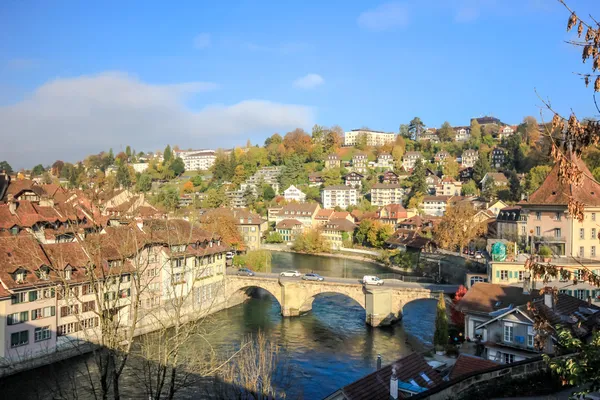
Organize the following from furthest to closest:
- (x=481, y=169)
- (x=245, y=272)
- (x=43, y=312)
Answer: (x=481, y=169) → (x=245, y=272) → (x=43, y=312)

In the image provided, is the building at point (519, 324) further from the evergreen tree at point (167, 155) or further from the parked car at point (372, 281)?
the evergreen tree at point (167, 155)

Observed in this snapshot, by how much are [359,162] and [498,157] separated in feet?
97.4

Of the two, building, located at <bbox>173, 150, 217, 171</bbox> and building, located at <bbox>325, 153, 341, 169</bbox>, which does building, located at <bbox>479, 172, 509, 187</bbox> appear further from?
building, located at <bbox>173, 150, 217, 171</bbox>

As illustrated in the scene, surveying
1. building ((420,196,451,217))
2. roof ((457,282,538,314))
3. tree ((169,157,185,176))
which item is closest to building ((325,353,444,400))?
roof ((457,282,538,314))

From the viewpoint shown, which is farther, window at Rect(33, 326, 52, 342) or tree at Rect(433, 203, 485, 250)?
tree at Rect(433, 203, 485, 250)

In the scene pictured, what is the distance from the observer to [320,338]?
31500mm

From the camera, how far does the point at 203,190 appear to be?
11000 cm

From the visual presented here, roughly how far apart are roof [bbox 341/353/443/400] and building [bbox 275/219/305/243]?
202 feet

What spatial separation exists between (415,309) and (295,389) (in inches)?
681

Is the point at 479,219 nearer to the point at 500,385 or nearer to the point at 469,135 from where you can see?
the point at 500,385

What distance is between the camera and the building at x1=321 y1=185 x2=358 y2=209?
314 ft

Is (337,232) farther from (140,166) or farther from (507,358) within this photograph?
(140,166)

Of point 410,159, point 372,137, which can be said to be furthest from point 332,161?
point 372,137

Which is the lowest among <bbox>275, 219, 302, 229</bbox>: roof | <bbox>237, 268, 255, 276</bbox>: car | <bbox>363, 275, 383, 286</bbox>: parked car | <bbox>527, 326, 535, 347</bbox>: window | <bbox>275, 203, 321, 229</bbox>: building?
<bbox>237, 268, 255, 276</bbox>: car
